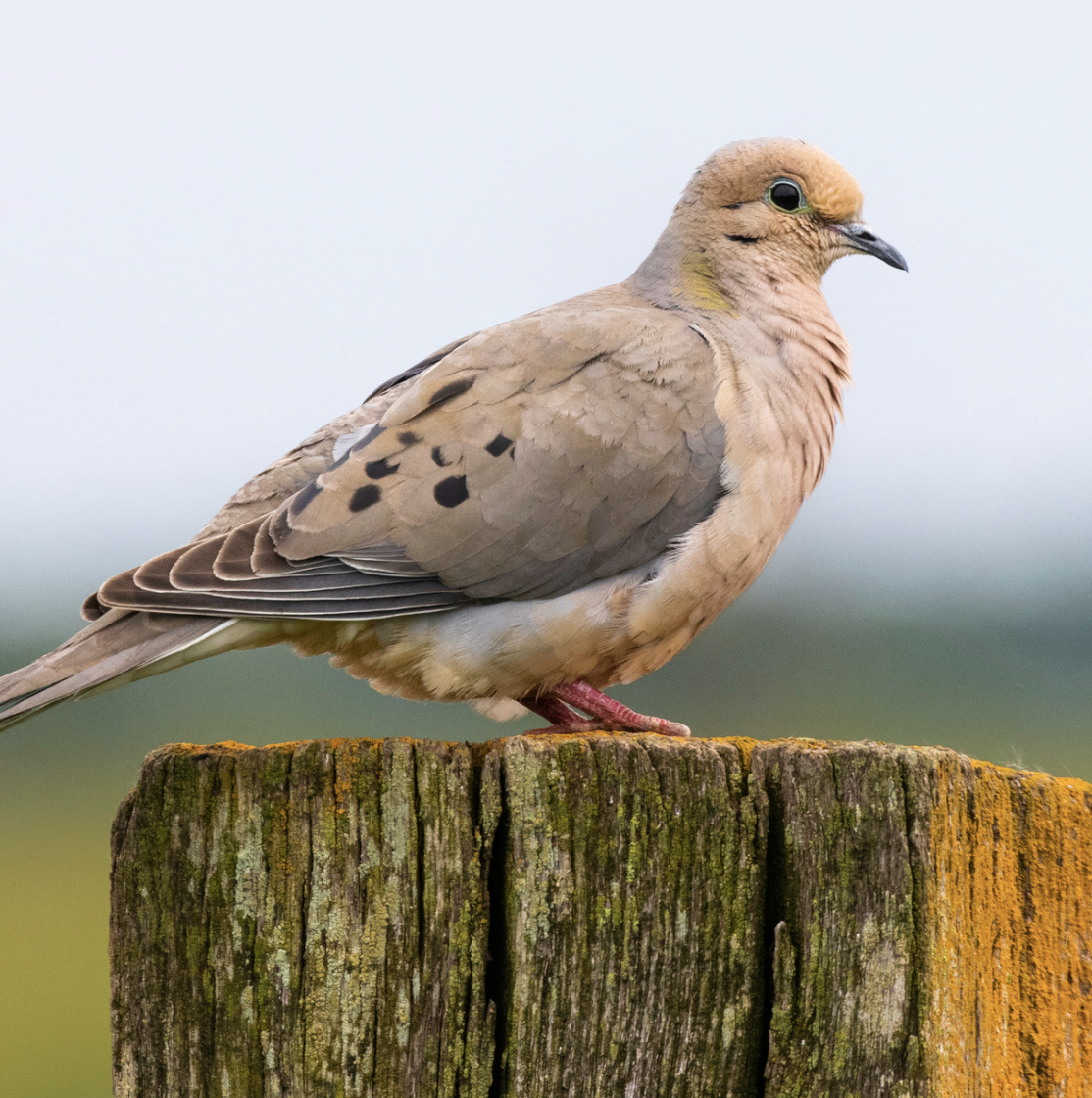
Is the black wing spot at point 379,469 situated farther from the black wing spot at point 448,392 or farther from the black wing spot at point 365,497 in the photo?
the black wing spot at point 448,392

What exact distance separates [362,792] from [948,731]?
635 centimetres

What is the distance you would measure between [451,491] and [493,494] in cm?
11

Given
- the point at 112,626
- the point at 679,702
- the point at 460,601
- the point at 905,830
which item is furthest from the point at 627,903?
the point at 679,702

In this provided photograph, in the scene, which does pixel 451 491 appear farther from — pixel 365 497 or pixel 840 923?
pixel 840 923

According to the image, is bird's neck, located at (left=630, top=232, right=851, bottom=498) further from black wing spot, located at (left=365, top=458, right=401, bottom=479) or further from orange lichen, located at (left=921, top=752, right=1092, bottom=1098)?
orange lichen, located at (left=921, top=752, right=1092, bottom=1098)

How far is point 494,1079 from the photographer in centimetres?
200

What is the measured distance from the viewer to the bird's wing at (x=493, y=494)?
3.20 m

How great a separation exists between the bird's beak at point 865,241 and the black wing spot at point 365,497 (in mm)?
1998

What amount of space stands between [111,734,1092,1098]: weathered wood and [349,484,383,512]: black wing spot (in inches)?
47.3

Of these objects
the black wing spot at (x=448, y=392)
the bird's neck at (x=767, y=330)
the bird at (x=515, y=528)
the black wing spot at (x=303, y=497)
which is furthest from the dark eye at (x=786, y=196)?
the black wing spot at (x=303, y=497)

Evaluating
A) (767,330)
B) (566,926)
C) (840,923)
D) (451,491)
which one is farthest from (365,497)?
(840,923)

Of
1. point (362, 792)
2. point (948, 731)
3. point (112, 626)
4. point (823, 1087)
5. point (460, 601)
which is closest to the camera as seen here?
point (823, 1087)

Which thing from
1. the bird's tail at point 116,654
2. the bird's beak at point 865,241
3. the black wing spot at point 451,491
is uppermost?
the bird's beak at point 865,241

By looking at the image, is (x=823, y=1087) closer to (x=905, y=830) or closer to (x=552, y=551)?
(x=905, y=830)
